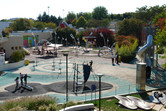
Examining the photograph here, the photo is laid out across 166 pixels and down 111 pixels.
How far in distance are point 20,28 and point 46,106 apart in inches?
3517

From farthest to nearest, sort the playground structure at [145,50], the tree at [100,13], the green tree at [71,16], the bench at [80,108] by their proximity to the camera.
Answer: the green tree at [71,16]
the tree at [100,13]
the playground structure at [145,50]
the bench at [80,108]

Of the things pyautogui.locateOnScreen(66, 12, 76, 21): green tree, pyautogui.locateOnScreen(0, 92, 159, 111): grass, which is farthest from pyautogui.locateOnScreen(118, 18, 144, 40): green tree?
pyautogui.locateOnScreen(66, 12, 76, 21): green tree

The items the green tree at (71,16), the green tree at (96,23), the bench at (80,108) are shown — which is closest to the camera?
the bench at (80,108)

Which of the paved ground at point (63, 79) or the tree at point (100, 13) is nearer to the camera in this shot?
the paved ground at point (63, 79)

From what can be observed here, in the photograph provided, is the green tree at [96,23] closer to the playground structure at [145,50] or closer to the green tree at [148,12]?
the green tree at [148,12]

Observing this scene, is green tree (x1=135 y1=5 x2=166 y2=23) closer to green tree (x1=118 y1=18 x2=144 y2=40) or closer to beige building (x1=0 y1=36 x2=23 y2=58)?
green tree (x1=118 y1=18 x2=144 y2=40)

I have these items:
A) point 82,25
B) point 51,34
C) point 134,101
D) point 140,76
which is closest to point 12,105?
point 134,101

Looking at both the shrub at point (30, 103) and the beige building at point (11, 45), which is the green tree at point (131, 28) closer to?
the beige building at point (11, 45)

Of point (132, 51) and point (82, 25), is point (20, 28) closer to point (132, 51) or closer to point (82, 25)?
point (82, 25)

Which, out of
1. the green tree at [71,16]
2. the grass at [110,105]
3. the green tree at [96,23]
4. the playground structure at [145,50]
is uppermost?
the green tree at [71,16]

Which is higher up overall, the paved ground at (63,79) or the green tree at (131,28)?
the green tree at (131,28)

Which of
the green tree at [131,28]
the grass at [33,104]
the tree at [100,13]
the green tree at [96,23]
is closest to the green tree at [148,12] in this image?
the green tree at [131,28]

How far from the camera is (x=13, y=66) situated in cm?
3803

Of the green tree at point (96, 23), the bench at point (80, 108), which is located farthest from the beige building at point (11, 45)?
the green tree at point (96, 23)
